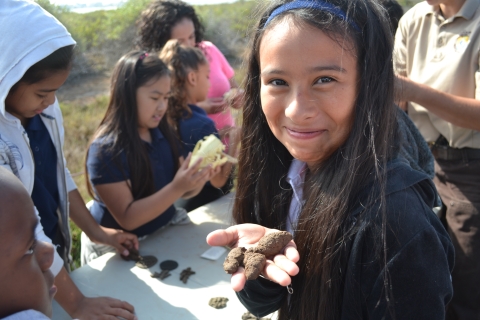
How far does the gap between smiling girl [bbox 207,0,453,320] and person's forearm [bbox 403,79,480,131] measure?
3.80ft

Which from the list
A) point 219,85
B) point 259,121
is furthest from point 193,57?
point 259,121

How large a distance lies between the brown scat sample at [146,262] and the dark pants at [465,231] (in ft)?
6.83

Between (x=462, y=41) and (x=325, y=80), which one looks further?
(x=462, y=41)

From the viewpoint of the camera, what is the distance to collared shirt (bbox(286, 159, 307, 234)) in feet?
5.54

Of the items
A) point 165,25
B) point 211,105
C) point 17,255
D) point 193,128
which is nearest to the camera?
point 17,255

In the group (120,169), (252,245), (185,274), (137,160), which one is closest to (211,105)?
(137,160)

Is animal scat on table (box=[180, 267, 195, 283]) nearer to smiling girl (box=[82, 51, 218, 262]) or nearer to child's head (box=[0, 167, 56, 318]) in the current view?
smiling girl (box=[82, 51, 218, 262])

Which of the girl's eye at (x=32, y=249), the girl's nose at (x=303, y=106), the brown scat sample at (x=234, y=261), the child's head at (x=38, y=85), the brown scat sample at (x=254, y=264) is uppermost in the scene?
the girl's nose at (x=303, y=106)

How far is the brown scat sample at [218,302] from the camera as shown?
221 centimetres

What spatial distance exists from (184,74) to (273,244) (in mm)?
2773

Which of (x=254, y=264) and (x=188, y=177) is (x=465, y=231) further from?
(x=254, y=264)

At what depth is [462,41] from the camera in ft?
8.87

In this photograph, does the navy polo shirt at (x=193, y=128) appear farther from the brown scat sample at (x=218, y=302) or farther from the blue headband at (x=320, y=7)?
the blue headband at (x=320, y=7)

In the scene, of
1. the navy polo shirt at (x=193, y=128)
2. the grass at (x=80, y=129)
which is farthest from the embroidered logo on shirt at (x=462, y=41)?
the grass at (x=80, y=129)
